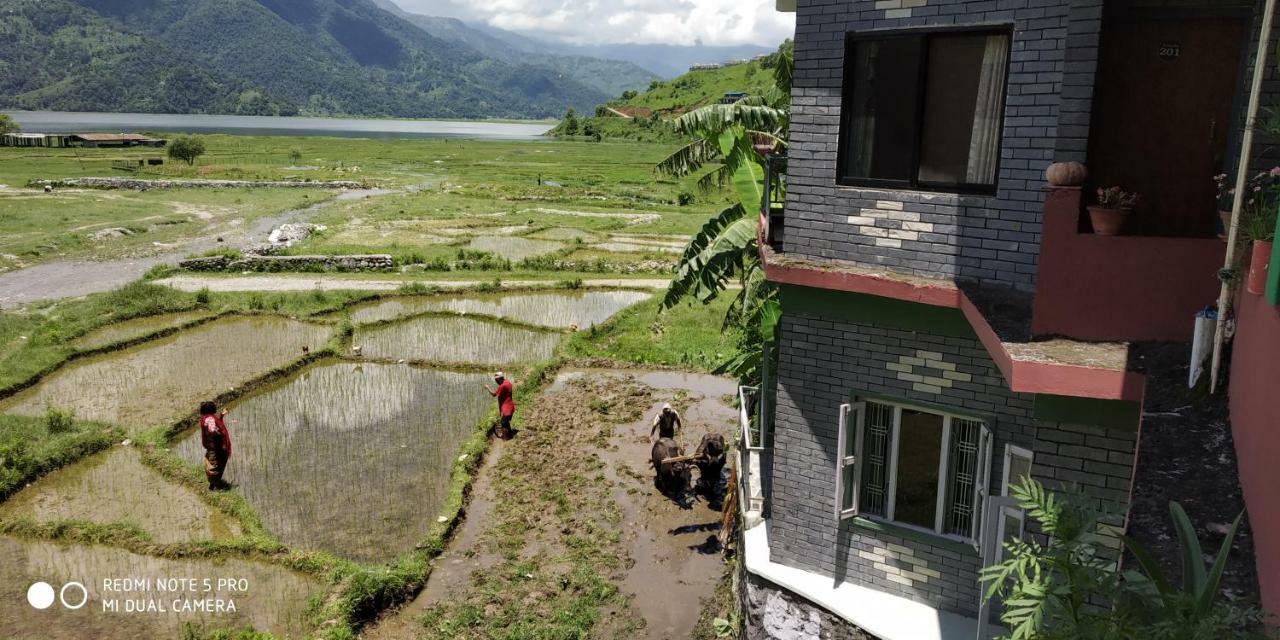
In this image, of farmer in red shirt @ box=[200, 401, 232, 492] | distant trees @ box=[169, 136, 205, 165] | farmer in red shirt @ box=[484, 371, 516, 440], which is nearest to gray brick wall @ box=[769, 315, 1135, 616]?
farmer in red shirt @ box=[484, 371, 516, 440]

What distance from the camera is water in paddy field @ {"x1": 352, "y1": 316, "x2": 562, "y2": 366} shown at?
1992 cm

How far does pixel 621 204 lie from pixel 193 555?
42.8m

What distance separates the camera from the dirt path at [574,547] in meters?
9.09

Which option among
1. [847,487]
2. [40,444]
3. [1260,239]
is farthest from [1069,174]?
[40,444]

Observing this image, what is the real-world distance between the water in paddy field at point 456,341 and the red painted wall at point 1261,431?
1671 centimetres

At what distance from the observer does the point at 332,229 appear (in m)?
40.4

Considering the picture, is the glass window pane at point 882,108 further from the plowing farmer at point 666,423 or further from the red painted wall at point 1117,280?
Answer: the plowing farmer at point 666,423

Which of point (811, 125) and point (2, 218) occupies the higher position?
point (811, 125)

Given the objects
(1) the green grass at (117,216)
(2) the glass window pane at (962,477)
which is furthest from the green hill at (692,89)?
(2) the glass window pane at (962,477)

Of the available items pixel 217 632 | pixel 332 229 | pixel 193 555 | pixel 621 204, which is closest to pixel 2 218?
pixel 332 229

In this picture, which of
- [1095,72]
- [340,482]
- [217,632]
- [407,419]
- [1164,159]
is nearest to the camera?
[1095,72]

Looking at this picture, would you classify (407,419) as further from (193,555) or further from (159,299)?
(159,299)

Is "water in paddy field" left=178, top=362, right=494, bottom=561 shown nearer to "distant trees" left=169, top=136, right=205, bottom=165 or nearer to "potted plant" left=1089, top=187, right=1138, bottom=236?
"potted plant" left=1089, top=187, right=1138, bottom=236

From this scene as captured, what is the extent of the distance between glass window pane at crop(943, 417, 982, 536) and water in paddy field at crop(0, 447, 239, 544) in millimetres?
9399
